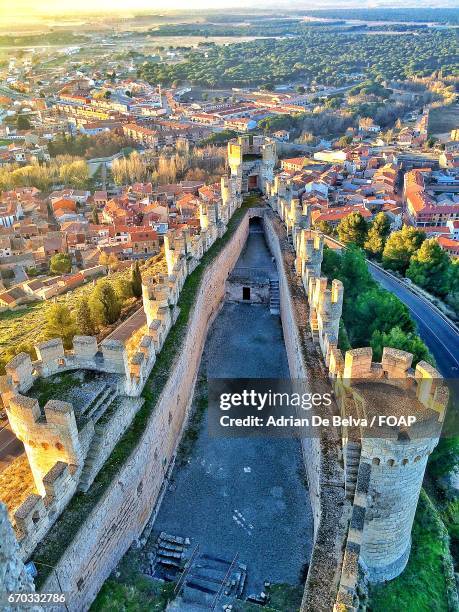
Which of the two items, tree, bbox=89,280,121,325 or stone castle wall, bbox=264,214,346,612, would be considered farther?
tree, bbox=89,280,121,325

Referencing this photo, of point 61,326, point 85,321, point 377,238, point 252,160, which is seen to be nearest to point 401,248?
point 377,238

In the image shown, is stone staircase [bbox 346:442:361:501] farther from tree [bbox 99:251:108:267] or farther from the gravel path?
tree [bbox 99:251:108:267]

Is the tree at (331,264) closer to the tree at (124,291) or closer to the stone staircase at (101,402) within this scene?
the tree at (124,291)

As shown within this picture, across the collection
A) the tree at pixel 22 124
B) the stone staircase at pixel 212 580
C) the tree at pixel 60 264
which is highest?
the stone staircase at pixel 212 580

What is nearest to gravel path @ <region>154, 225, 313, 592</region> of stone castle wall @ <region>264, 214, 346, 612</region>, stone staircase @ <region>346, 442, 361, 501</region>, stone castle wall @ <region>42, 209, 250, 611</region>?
stone castle wall @ <region>264, 214, 346, 612</region>

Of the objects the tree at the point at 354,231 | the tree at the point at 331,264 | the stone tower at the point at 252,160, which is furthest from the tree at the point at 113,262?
the tree at the point at 331,264
